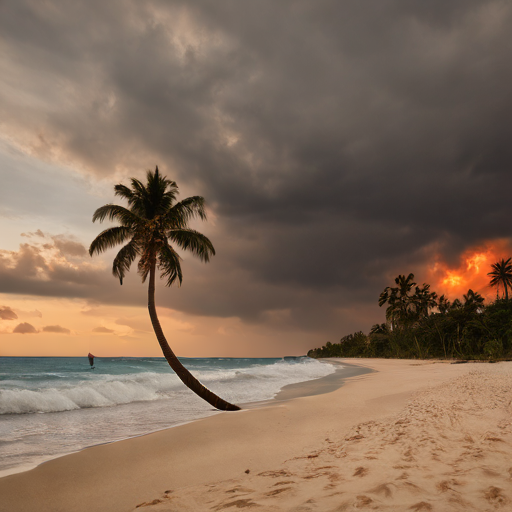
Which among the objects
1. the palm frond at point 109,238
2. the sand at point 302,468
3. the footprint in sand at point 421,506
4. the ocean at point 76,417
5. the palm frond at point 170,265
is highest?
the palm frond at point 109,238

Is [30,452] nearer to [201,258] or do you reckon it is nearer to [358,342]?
[201,258]

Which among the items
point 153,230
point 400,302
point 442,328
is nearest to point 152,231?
point 153,230

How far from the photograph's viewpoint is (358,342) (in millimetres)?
83562

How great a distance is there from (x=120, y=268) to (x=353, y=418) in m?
11.6

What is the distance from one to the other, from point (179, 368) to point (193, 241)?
17.4ft

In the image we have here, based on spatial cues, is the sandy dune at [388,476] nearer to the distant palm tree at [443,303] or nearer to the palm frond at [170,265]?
the palm frond at [170,265]

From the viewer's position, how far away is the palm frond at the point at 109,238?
45.6ft

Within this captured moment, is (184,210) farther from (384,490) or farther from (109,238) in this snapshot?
(384,490)

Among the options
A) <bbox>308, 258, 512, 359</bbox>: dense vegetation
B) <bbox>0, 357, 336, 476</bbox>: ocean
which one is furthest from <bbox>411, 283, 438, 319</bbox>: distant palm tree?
<bbox>0, 357, 336, 476</bbox>: ocean

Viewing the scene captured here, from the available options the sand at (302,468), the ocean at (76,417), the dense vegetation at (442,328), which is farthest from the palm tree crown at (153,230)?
the dense vegetation at (442,328)

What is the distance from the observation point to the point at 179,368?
11.7 metres

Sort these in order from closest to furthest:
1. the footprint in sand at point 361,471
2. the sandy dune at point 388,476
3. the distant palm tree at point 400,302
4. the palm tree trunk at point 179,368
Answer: the sandy dune at point 388,476 → the footprint in sand at point 361,471 → the palm tree trunk at point 179,368 → the distant palm tree at point 400,302

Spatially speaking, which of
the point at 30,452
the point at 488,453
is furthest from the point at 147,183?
the point at 488,453

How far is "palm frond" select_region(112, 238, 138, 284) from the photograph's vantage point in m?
14.7
